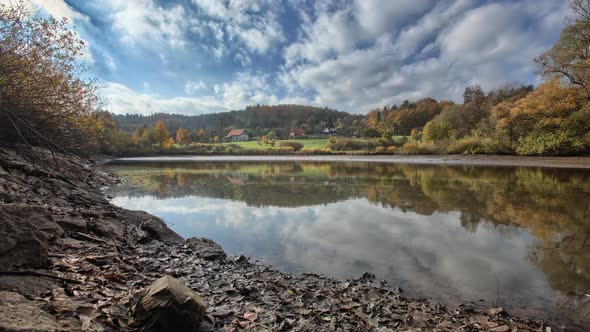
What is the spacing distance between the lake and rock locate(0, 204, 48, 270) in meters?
4.07

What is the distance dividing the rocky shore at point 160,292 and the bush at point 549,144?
39532mm

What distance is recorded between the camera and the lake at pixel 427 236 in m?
5.19

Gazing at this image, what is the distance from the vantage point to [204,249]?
661 cm

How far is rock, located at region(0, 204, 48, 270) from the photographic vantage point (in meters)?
3.04

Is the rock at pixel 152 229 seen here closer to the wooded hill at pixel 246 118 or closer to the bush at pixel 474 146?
the bush at pixel 474 146

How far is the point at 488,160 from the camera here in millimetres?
38281

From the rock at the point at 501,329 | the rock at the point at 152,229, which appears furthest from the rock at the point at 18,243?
the rock at the point at 501,329

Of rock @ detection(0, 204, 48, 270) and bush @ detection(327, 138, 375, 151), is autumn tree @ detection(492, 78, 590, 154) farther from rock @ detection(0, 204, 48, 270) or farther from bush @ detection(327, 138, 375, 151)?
rock @ detection(0, 204, 48, 270)

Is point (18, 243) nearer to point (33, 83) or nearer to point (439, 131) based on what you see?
point (33, 83)

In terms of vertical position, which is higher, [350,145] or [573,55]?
[573,55]

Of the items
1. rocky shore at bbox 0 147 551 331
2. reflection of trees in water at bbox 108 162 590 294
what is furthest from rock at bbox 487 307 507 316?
reflection of trees in water at bbox 108 162 590 294

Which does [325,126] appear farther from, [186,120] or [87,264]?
[87,264]

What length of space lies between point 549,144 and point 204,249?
41.9 meters

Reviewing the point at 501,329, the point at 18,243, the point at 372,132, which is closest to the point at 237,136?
the point at 372,132
